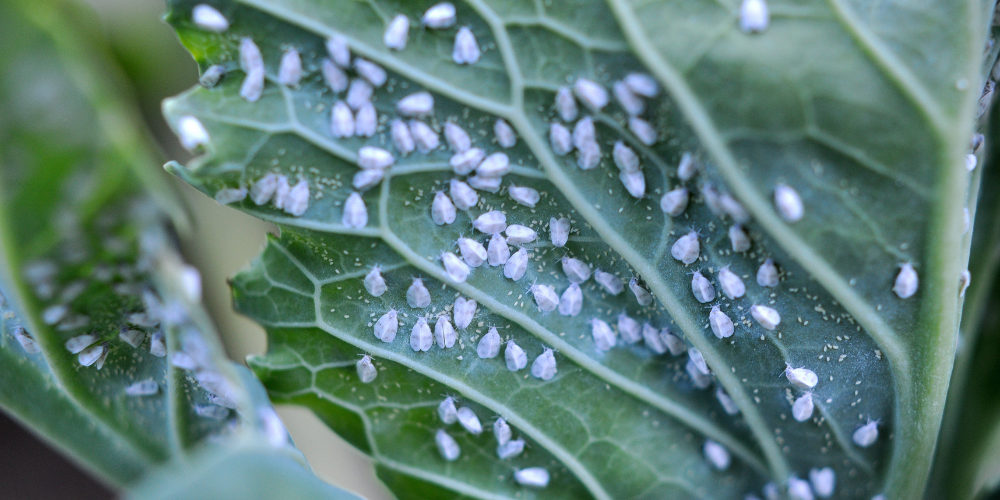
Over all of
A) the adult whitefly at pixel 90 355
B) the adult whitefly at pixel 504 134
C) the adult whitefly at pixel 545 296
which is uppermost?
the adult whitefly at pixel 504 134

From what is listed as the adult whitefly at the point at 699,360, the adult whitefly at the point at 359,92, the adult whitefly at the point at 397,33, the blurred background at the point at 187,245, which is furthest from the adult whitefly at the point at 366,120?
the blurred background at the point at 187,245

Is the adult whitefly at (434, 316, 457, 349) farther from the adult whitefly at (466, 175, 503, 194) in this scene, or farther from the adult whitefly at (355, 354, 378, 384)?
the adult whitefly at (466, 175, 503, 194)

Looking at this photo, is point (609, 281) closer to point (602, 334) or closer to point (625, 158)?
point (602, 334)

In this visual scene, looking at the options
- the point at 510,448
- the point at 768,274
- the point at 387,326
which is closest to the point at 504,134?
the point at 387,326

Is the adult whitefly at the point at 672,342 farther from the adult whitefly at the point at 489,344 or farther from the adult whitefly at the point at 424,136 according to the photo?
the adult whitefly at the point at 424,136

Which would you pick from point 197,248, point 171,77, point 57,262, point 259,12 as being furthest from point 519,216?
point 171,77

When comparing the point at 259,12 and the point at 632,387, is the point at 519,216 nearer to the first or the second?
the point at 632,387

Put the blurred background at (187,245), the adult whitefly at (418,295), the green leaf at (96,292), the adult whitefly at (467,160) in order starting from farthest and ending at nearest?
the blurred background at (187,245) → the adult whitefly at (418,295) → the adult whitefly at (467,160) → the green leaf at (96,292)
